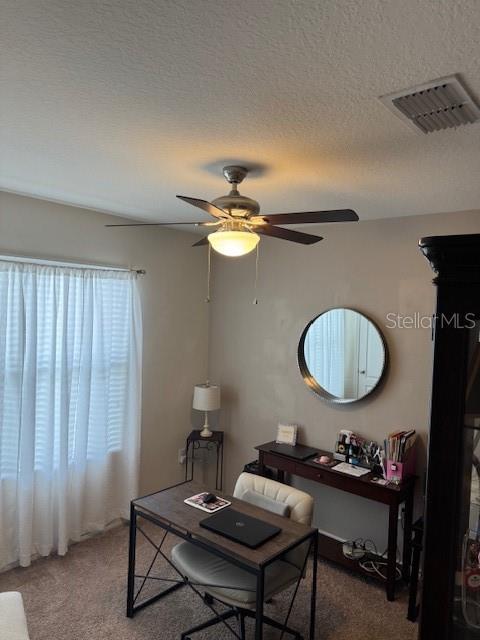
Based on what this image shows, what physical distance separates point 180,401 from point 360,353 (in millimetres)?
1774

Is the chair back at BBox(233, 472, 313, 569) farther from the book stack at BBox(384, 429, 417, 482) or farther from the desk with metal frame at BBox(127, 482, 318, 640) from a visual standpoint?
the book stack at BBox(384, 429, 417, 482)

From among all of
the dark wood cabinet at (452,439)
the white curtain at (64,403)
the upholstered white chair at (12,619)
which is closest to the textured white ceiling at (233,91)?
the dark wood cabinet at (452,439)

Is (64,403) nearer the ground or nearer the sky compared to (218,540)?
nearer the sky

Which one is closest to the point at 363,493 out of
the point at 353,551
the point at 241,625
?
the point at 353,551

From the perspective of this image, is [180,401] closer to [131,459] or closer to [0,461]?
[131,459]

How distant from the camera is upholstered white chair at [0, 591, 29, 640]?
6.14ft

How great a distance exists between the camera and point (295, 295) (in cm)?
376

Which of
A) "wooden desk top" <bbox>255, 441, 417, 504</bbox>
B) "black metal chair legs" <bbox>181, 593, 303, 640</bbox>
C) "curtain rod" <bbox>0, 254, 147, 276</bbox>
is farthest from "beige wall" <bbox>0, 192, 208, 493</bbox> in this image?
"black metal chair legs" <bbox>181, 593, 303, 640</bbox>

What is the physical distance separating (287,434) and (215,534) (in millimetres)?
1553

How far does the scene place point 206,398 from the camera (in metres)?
3.94

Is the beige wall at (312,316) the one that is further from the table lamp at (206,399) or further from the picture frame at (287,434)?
the table lamp at (206,399)

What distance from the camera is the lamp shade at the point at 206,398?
3941 millimetres

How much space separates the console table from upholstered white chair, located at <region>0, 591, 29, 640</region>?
1918 millimetres

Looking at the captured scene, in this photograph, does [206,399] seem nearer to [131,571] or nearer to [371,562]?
[131,571]
